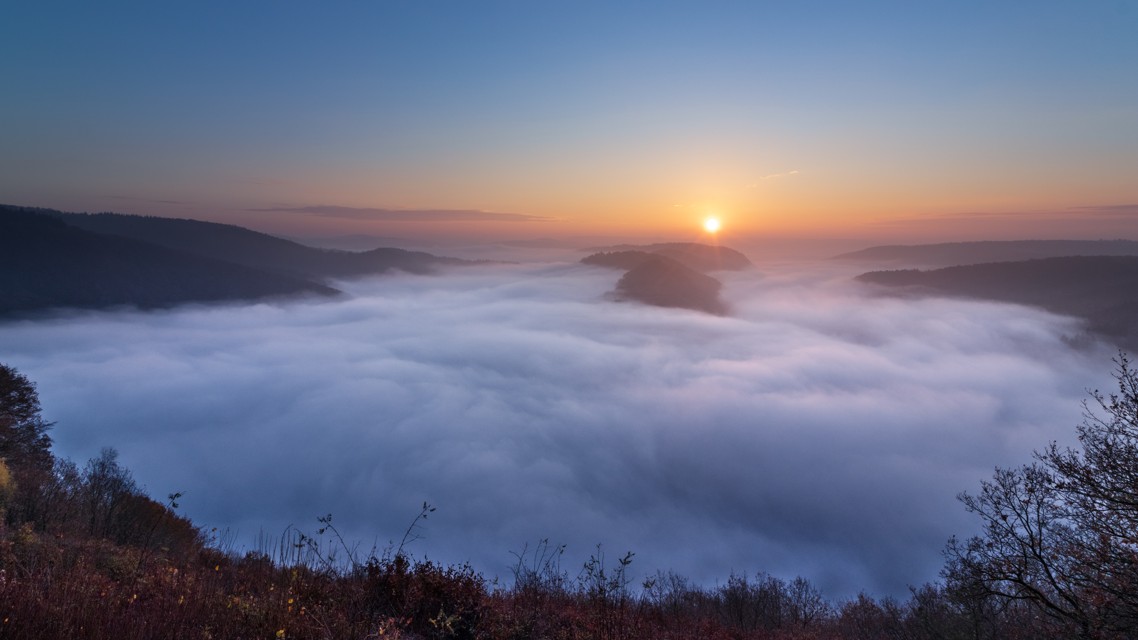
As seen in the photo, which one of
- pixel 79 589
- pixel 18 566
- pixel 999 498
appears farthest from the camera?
pixel 999 498

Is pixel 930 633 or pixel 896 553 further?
pixel 896 553

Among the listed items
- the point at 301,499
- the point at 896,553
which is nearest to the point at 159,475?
the point at 301,499

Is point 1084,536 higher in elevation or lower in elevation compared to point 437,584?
lower

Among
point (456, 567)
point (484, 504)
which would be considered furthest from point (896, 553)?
point (456, 567)

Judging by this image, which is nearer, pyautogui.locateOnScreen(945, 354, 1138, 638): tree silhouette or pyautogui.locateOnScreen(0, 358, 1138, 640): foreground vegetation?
pyautogui.locateOnScreen(0, 358, 1138, 640): foreground vegetation

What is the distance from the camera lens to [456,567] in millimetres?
9141

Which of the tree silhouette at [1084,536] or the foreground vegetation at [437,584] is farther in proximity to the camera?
the tree silhouette at [1084,536]

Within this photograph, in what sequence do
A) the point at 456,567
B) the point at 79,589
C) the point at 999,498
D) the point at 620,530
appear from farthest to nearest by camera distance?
the point at 620,530
the point at 999,498
the point at 456,567
the point at 79,589

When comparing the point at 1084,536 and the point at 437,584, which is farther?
the point at 1084,536

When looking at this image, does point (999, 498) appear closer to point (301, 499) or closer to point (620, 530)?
point (620, 530)

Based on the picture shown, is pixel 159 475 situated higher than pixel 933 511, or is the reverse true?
pixel 159 475

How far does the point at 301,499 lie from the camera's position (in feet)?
497

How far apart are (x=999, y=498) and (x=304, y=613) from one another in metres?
19.0

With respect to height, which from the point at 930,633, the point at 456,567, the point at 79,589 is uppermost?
the point at 79,589
